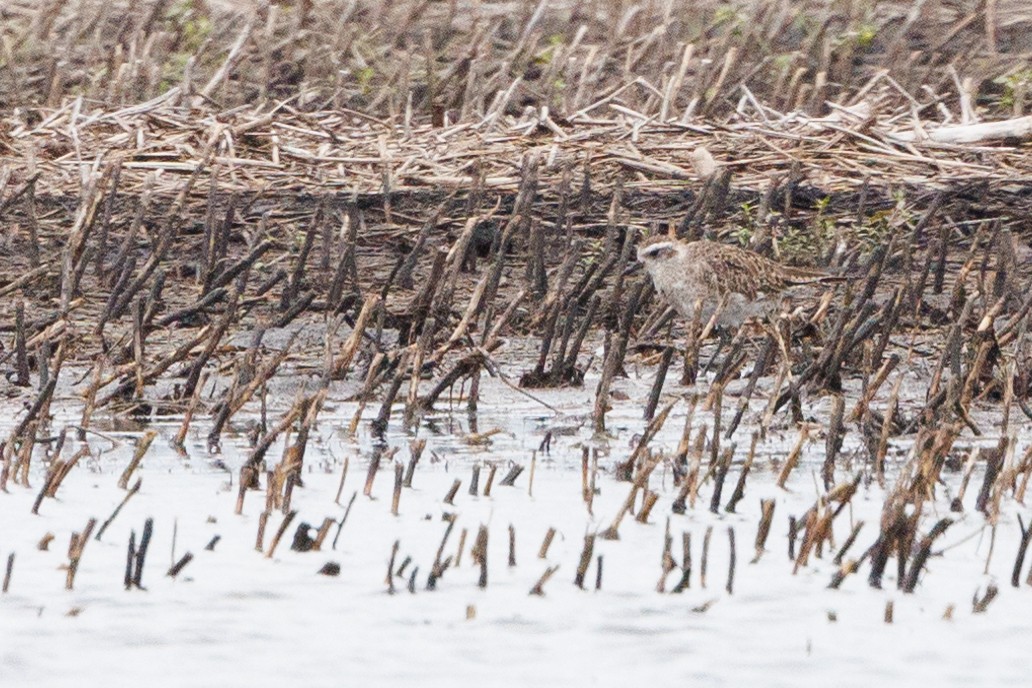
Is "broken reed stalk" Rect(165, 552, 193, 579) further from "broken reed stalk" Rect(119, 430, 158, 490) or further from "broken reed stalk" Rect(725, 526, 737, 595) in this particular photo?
"broken reed stalk" Rect(725, 526, 737, 595)

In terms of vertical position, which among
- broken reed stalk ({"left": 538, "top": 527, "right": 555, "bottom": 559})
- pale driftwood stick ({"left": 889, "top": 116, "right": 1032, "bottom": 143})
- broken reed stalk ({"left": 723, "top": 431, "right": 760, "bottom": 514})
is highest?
pale driftwood stick ({"left": 889, "top": 116, "right": 1032, "bottom": 143})

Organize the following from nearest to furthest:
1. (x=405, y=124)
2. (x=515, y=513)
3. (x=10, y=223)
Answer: (x=515, y=513), (x=10, y=223), (x=405, y=124)

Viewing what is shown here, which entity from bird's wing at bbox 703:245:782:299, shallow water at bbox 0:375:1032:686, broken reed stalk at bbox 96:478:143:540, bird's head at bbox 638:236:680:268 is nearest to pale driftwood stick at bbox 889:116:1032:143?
bird's wing at bbox 703:245:782:299

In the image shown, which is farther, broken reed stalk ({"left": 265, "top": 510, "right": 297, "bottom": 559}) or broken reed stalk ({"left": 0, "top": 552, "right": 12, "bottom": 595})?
broken reed stalk ({"left": 265, "top": 510, "right": 297, "bottom": 559})

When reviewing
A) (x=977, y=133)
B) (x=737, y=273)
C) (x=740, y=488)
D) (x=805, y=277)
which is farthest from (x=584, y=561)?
(x=977, y=133)

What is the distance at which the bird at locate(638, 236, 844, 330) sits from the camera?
28.9ft

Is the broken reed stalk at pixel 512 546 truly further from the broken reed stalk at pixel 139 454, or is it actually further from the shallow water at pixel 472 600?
the broken reed stalk at pixel 139 454

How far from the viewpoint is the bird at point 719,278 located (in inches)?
347

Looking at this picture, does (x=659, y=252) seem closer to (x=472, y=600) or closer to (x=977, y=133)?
(x=977, y=133)

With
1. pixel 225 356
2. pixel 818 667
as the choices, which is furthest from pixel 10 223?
pixel 818 667

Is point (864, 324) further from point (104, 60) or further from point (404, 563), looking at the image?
point (104, 60)

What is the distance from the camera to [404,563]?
227 inches

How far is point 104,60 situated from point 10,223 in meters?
3.53

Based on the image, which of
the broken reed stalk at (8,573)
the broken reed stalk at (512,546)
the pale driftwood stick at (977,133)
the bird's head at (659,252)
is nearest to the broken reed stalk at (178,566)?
the broken reed stalk at (8,573)
